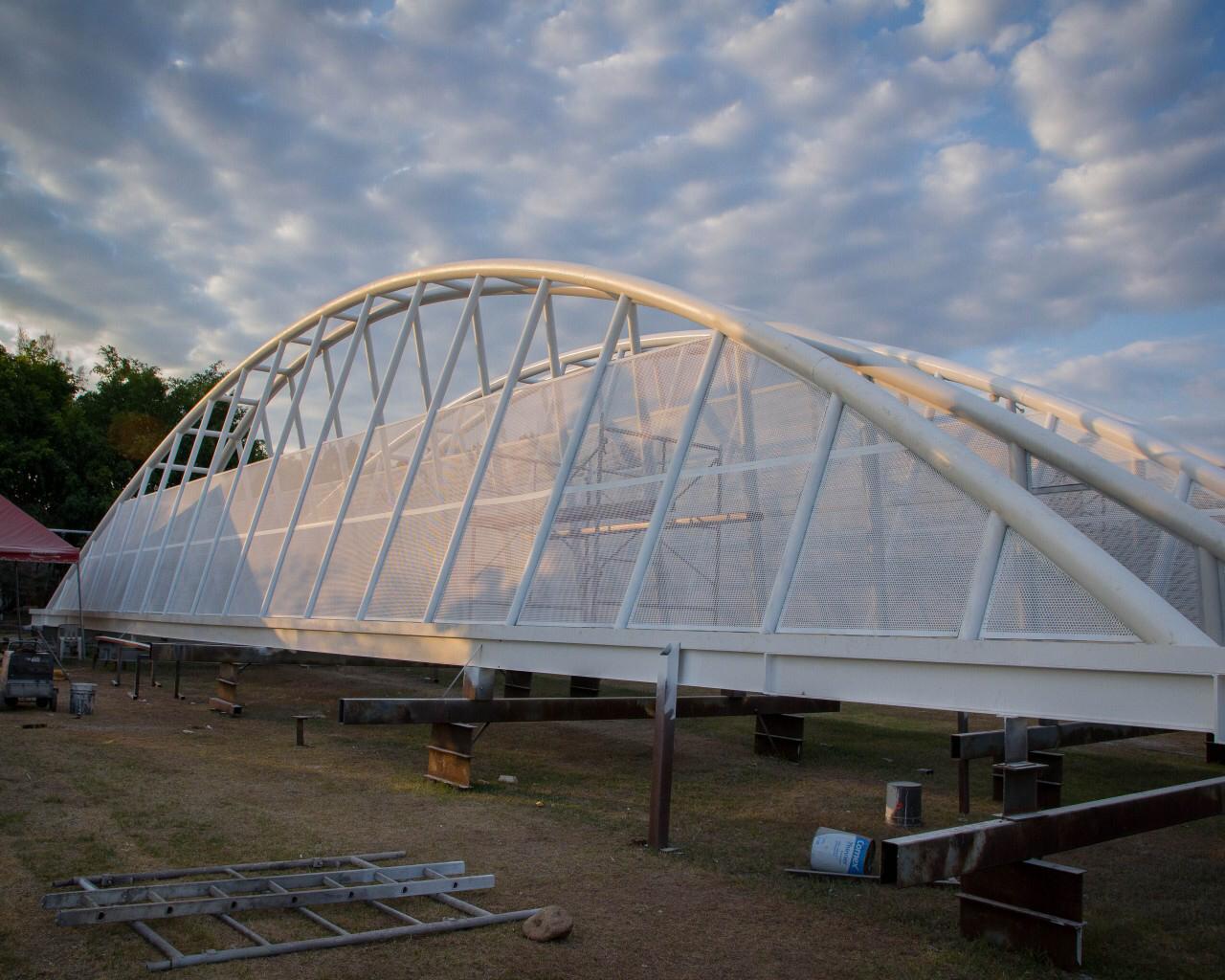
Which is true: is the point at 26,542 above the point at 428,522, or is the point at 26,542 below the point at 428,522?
below

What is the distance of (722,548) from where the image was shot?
27.1 ft

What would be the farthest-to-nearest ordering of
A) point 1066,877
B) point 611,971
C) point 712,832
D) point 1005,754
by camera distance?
point 712,832, point 1005,754, point 1066,877, point 611,971

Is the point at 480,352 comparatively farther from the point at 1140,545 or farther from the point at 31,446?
the point at 31,446

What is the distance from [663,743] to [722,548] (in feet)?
5.65

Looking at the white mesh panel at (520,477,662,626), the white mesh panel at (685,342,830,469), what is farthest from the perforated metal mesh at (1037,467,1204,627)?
the white mesh panel at (520,477,662,626)

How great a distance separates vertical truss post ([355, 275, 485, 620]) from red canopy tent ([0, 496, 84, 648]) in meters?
11.8

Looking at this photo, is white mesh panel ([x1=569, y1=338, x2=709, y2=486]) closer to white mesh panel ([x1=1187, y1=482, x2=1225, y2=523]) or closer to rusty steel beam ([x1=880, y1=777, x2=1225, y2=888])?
rusty steel beam ([x1=880, y1=777, x2=1225, y2=888])

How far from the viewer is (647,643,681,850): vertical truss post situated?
8172 mm

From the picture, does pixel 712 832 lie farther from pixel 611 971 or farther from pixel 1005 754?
Answer: pixel 611 971

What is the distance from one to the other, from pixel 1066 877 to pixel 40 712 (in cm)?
1484

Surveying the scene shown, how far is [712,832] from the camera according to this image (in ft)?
30.7

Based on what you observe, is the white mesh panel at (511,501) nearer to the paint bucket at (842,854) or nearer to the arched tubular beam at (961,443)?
the arched tubular beam at (961,443)

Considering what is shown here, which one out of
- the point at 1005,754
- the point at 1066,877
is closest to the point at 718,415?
the point at 1005,754

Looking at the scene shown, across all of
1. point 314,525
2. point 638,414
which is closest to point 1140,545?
point 638,414
